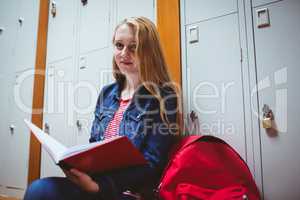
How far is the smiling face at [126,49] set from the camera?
124 centimetres

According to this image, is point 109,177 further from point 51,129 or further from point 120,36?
point 51,129

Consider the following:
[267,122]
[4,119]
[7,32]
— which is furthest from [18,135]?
[267,122]

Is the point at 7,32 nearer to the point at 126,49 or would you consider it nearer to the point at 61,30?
the point at 61,30

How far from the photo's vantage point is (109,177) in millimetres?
833

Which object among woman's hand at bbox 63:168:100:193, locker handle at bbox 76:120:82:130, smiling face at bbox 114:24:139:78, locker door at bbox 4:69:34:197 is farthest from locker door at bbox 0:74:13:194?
woman's hand at bbox 63:168:100:193

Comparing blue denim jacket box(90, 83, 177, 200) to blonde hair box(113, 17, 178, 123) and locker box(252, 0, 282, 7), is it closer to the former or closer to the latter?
blonde hair box(113, 17, 178, 123)

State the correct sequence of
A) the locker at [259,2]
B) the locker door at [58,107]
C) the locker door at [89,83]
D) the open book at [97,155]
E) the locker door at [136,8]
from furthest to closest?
the locker door at [58,107], the locker door at [89,83], the locker door at [136,8], the locker at [259,2], the open book at [97,155]

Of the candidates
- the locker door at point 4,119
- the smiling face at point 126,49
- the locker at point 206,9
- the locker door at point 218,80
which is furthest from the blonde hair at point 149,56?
the locker door at point 4,119

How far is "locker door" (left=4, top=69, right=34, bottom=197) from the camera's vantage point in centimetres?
241

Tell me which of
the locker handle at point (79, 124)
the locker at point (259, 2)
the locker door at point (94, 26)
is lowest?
the locker handle at point (79, 124)

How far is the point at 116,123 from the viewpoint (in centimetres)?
119

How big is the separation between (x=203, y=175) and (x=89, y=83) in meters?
1.34

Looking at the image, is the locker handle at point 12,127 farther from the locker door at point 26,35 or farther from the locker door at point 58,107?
the locker door at point 26,35

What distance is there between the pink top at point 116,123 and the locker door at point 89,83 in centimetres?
68
